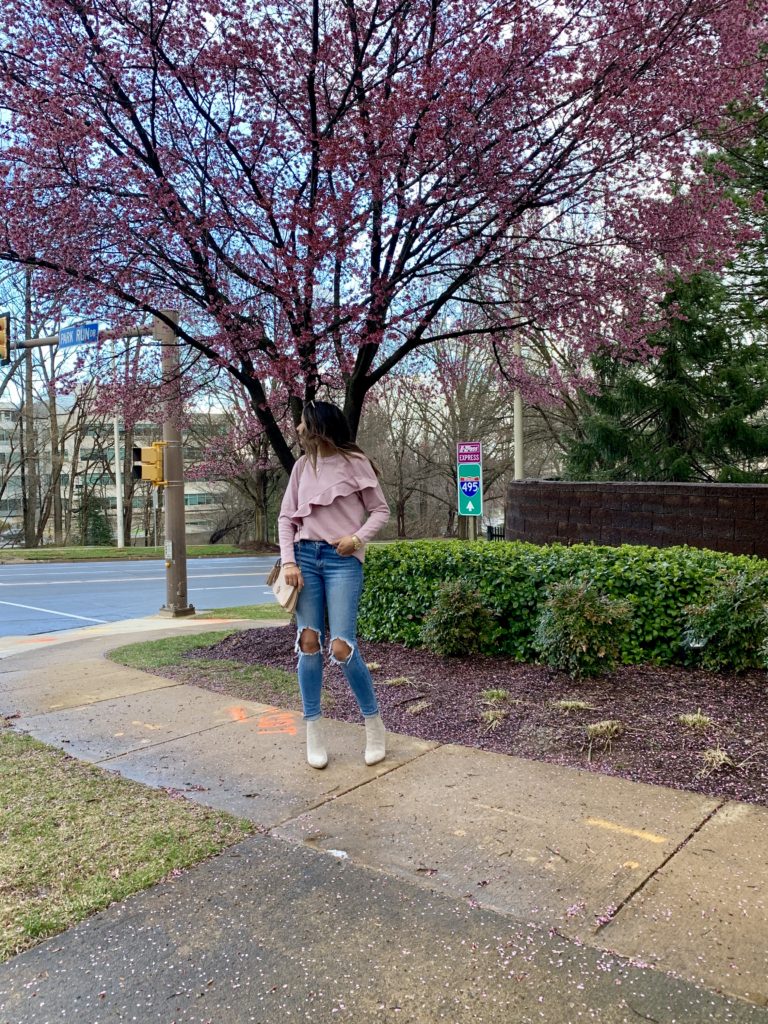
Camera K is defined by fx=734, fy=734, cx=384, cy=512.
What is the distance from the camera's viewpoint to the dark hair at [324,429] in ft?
12.4

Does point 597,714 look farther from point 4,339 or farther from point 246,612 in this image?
point 4,339

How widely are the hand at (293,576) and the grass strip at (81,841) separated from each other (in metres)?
1.10

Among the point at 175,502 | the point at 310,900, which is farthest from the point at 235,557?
the point at 310,900

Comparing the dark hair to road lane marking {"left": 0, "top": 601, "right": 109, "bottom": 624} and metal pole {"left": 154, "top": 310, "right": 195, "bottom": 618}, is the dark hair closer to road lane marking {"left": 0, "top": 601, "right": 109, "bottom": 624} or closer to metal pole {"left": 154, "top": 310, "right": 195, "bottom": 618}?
metal pole {"left": 154, "top": 310, "right": 195, "bottom": 618}

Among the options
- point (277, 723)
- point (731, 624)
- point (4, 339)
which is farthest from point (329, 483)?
point (4, 339)

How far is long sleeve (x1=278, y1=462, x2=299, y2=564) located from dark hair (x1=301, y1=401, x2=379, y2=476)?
0.17 m

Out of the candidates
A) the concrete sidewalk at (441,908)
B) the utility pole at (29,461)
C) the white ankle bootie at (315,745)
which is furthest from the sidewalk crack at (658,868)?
the utility pole at (29,461)

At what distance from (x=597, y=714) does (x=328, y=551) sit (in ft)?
6.13

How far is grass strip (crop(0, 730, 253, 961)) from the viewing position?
2576 mm

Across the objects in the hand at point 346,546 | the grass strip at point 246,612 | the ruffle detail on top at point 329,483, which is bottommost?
the grass strip at point 246,612

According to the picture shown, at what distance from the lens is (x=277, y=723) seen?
4.64m

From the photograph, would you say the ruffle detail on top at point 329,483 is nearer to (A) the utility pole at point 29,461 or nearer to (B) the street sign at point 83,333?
(B) the street sign at point 83,333

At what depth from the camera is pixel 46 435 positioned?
40.9m

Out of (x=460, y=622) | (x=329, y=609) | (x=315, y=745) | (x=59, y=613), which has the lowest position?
(x=59, y=613)
